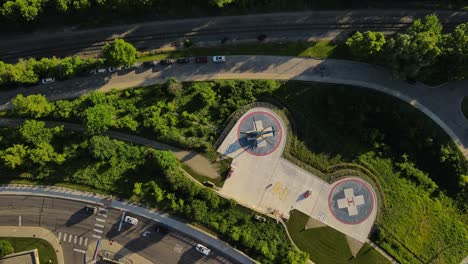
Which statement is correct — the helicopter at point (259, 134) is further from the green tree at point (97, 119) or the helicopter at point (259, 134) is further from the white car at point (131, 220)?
the white car at point (131, 220)

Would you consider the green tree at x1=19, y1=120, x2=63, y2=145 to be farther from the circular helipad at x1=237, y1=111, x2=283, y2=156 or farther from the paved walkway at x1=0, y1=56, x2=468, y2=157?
the circular helipad at x1=237, y1=111, x2=283, y2=156

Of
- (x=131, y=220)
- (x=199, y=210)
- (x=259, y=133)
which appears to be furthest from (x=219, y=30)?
(x=131, y=220)

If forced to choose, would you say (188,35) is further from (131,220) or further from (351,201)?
(351,201)

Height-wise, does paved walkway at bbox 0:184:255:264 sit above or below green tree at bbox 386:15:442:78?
below

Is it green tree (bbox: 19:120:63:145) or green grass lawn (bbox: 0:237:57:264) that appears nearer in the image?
green tree (bbox: 19:120:63:145)

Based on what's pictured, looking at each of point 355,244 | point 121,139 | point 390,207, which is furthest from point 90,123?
point 390,207

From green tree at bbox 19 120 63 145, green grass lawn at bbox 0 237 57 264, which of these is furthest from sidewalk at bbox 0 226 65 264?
green tree at bbox 19 120 63 145

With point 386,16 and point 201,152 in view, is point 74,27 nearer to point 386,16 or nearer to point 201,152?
point 201,152
